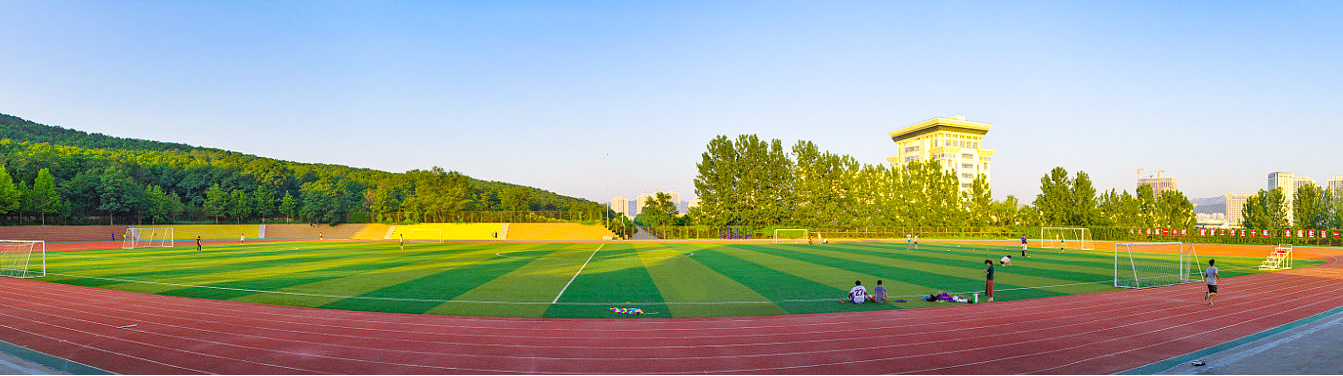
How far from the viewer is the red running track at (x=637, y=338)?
30.8 ft

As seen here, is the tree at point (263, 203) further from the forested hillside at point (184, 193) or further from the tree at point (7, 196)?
the tree at point (7, 196)

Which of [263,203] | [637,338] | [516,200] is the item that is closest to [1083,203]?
[637,338]

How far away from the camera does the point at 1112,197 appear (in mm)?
73625

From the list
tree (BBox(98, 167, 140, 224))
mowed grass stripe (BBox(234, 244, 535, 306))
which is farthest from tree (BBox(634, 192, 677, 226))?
tree (BBox(98, 167, 140, 224))

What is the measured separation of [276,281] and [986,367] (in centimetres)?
2277

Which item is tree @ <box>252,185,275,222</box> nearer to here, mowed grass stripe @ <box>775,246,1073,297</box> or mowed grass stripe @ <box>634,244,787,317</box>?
mowed grass stripe @ <box>634,244,787,317</box>

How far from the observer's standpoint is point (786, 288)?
63.2ft

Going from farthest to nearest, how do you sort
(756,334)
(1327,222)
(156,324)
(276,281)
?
1. (1327,222)
2. (276,281)
3. (156,324)
4. (756,334)

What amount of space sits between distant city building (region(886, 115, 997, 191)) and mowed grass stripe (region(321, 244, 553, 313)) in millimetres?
155146

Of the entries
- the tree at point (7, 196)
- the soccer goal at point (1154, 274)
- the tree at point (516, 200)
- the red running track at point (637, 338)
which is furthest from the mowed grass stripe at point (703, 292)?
the tree at point (516, 200)

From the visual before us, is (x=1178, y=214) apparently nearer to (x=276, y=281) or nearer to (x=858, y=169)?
(x=858, y=169)

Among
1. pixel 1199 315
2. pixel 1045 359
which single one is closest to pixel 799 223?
pixel 1199 315

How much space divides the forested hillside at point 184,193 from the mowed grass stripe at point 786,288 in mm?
62612

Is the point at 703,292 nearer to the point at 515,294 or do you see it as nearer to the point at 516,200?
the point at 515,294
